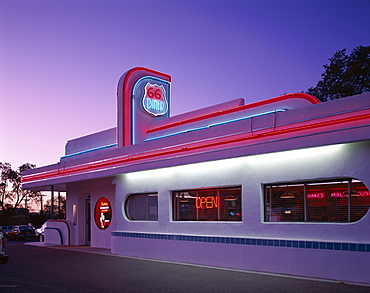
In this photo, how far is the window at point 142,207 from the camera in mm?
16172

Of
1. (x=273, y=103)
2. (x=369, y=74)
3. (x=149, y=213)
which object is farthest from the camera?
(x=369, y=74)

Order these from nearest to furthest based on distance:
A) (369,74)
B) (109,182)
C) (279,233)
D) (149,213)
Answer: (279,233) → (149,213) → (109,182) → (369,74)

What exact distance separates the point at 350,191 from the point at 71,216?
15808 millimetres

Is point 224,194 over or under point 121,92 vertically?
under

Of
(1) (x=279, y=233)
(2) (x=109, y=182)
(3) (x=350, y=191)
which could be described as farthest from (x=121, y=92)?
(3) (x=350, y=191)

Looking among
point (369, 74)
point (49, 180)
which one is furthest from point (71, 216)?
point (369, 74)

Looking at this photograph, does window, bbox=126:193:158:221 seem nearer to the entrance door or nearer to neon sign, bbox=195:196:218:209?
neon sign, bbox=195:196:218:209

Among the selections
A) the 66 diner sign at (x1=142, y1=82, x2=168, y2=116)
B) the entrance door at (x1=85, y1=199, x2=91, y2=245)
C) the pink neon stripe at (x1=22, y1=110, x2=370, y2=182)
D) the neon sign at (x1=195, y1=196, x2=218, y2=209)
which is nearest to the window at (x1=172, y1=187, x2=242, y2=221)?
the neon sign at (x1=195, y1=196, x2=218, y2=209)

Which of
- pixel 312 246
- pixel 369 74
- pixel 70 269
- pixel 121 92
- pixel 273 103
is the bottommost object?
pixel 70 269

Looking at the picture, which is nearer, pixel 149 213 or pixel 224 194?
pixel 224 194

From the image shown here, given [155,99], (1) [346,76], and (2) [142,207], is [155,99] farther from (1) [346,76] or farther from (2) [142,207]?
(1) [346,76]

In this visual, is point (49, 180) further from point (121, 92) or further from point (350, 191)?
point (350, 191)

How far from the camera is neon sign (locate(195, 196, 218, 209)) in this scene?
545 inches

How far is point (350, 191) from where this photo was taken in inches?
414
